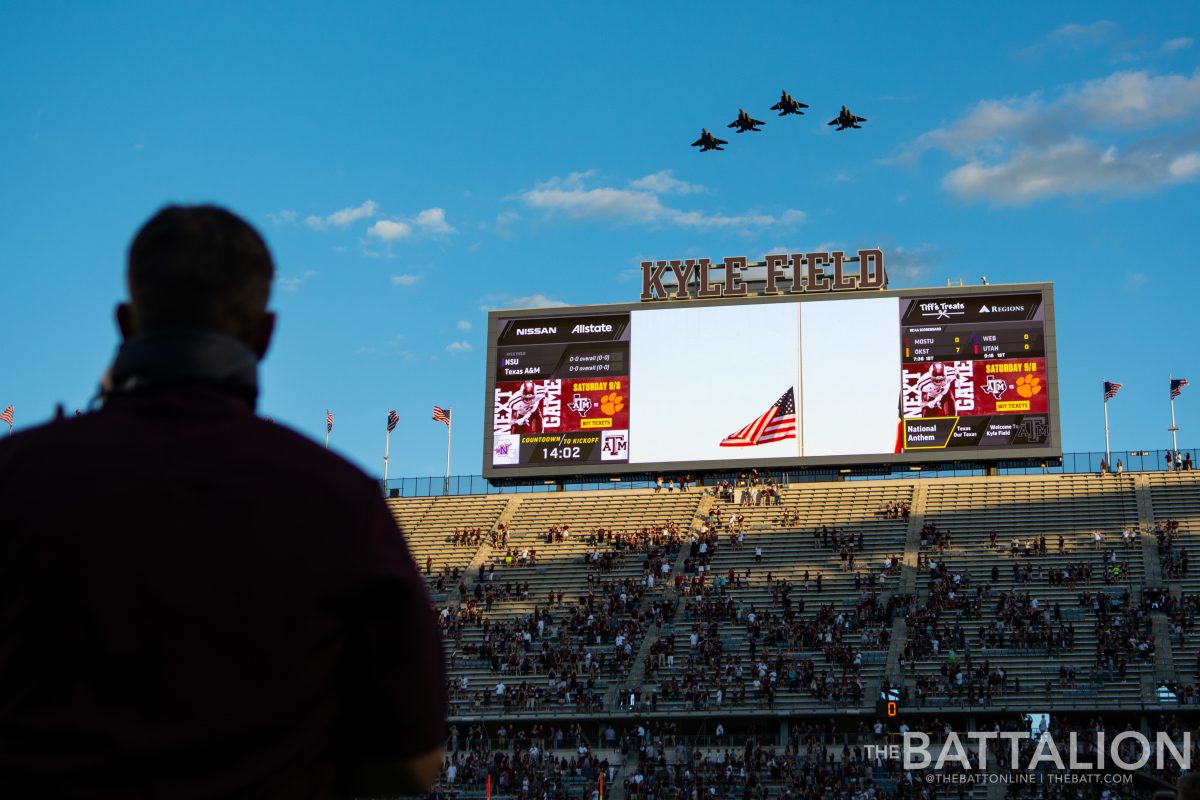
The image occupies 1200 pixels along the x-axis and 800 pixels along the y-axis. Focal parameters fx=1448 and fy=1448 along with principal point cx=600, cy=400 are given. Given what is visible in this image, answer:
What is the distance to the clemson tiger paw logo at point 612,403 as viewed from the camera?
62188 millimetres

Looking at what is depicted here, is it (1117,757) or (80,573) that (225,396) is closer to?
(80,573)

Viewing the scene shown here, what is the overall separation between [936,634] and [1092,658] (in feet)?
16.1

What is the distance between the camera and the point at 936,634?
4781cm

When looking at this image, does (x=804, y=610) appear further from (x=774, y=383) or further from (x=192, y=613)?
(x=192, y=613)

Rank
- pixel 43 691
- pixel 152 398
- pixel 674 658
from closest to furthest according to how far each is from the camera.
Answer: pixel 43 691 < pixel 152 398 < pixel 674 658

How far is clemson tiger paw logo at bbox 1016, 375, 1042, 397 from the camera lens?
58125 mm

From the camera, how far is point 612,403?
2450 inches

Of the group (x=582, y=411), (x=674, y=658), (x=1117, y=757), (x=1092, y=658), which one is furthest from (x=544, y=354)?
(x=1117, y=757)

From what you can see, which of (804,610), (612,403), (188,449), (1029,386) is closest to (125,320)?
(188,449)

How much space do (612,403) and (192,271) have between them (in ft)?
197

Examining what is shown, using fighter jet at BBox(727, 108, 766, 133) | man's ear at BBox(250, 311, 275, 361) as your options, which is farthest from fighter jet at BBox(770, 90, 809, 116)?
man's ear at BBox(250, 311, 275, 361)

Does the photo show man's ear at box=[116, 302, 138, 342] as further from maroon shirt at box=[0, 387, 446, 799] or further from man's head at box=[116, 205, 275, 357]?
maroon shirt at box=[0, 387, 446, 799]

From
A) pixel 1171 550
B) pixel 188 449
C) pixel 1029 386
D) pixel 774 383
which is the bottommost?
pixel 188 449

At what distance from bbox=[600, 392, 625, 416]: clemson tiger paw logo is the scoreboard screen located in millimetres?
53
